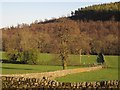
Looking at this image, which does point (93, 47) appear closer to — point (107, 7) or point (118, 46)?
point (118, 46)

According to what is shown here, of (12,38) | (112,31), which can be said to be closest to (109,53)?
(12,38)

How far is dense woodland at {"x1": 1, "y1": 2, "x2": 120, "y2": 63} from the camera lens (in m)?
58.8

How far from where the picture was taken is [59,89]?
25391 millimetres

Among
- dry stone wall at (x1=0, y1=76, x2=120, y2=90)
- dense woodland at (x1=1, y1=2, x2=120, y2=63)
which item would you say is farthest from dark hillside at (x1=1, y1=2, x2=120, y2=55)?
dry stone wall at (x1=0, y1=76, x2=120, y2=90)

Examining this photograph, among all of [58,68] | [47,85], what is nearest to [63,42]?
[58,68]

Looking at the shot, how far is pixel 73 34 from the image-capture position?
5869 cm

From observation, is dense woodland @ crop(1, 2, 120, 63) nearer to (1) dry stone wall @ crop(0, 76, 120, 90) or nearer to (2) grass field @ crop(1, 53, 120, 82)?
(2) grass field @ crop(1, 53, 120, 82)

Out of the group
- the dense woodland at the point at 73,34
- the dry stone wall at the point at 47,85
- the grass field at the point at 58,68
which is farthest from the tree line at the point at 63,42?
the dry stone wall at the point at 47,85

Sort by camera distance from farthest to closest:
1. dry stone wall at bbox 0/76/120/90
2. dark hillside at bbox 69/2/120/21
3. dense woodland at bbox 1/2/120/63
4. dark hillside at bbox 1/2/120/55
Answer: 1. dark hillside at bbox 69/2/120/21
2. dark hillside at bbox 1/2/120/55
3. dense woodland at bbox 1/2/120/63
4. dry stone wall at bbox 0/76/120/90

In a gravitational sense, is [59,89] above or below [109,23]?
below

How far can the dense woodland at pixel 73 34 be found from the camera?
58.8m

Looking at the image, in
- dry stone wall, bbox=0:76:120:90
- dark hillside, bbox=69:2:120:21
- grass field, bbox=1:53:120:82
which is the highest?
dark hillside, bbox=69:2:120:21

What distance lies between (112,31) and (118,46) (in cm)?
3607

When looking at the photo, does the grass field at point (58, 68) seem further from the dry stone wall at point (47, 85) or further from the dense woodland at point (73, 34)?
the dry stone wall at point (47, 85)
